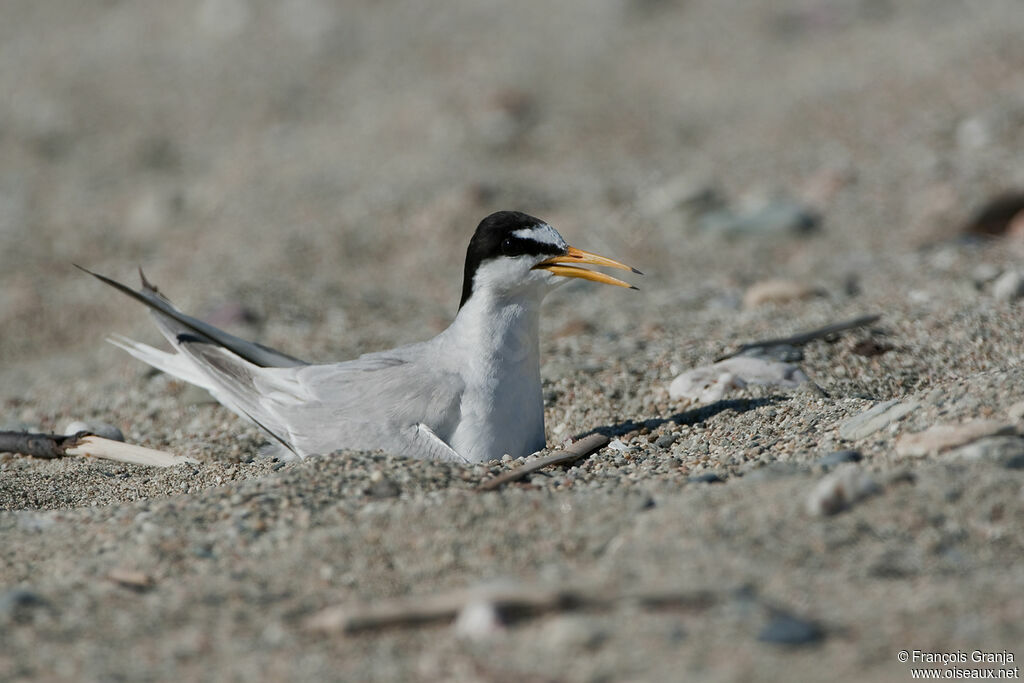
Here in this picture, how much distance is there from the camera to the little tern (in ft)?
12.6

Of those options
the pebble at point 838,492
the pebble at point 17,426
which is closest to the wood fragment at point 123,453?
the pebble at point 17,426

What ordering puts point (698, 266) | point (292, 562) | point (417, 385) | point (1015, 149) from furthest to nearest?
point (1015, 149), point (698, 266), point (417, 385), point (292, 562)

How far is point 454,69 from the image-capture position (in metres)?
10.6

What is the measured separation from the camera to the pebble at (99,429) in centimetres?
467

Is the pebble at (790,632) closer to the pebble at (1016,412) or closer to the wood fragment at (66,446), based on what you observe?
the pebble at (1016,412)

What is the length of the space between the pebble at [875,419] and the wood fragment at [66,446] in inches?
96.5

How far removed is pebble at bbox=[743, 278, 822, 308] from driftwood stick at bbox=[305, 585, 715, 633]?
12.1 feet

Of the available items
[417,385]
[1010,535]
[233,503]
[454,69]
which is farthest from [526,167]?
[1010,535]

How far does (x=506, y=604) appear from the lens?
2.32m

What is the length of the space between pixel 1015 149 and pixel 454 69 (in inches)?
194

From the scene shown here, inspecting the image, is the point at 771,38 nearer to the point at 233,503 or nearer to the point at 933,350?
the point at 933,350

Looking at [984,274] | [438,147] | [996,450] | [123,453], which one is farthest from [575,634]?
A: [438,147]

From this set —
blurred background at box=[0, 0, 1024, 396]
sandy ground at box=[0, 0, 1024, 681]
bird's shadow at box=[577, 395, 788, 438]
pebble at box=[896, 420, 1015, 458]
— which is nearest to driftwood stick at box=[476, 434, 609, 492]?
sandy ground at box=[0, 0, 1024, 681]

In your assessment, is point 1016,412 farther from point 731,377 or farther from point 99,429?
point 99,429
